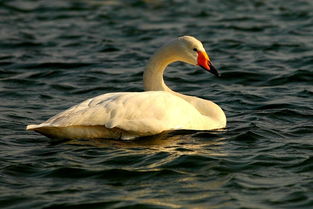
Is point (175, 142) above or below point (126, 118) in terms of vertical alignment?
below

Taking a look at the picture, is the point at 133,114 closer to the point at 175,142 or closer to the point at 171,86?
the point at 175,142

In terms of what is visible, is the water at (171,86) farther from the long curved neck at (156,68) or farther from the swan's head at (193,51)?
the long curved neck at (156,68)

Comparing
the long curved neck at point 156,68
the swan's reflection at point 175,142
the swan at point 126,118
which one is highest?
the long curved neck at point 156,68

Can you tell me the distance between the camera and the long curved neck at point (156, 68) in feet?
31.3

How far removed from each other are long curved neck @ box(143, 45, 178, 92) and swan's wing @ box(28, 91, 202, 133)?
3.13 ft

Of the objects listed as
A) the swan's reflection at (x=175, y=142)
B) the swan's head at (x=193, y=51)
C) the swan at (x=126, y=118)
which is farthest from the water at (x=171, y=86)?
the swan's head at (x=193, y=51)

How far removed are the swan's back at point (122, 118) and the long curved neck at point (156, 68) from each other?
96cm

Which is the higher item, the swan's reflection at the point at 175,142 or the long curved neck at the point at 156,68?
the long curved neck at the point at 156,68

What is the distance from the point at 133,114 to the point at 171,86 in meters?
3.74

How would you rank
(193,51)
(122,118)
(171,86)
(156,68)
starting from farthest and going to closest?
1. (171,86)
2. (156,68)
3. (193,51)
4. (122,118)

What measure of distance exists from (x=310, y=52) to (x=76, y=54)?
14.6 feet

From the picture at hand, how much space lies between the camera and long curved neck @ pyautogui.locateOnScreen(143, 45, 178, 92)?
9.54m

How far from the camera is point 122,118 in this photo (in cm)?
821

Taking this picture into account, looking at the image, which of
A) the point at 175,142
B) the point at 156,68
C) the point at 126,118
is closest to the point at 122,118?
the point at 126,118
